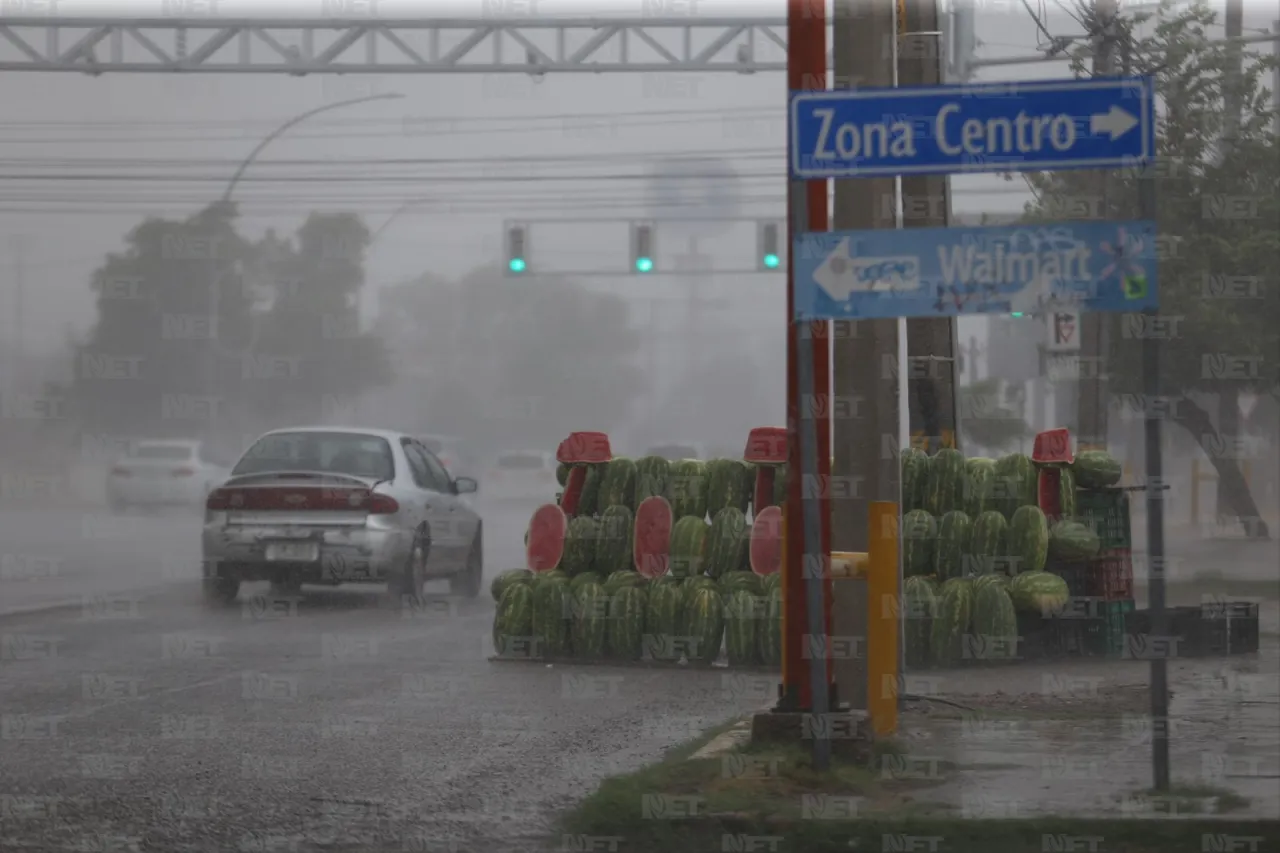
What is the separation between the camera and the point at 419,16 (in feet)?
82.0

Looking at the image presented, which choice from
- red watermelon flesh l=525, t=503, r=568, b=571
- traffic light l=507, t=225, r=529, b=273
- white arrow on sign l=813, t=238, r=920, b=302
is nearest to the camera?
white arrow on sign l=813, t=238, r=920, b=302

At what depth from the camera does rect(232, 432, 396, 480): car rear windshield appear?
1603cm

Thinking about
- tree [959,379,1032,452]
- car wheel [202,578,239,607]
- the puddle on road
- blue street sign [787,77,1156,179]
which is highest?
blue street sign [787,77,1156,179]

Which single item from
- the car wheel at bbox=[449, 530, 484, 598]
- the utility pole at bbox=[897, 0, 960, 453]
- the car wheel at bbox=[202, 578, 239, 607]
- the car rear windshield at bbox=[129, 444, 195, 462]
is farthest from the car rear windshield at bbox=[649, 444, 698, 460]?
the utility pole at bbox=[897, 0, 960, 453]

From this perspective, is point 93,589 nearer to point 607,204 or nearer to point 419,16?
point 419,16

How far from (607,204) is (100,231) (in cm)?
1001

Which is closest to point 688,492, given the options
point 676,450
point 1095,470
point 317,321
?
point 1095,470

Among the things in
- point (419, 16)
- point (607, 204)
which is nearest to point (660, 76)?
point (419, 16)

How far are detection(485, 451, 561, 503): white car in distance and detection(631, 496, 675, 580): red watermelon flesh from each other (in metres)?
23.9

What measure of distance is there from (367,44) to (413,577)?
1192 cm

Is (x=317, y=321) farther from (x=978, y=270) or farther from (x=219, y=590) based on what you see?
(x=978, y=270)

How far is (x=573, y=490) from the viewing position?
40.5ft

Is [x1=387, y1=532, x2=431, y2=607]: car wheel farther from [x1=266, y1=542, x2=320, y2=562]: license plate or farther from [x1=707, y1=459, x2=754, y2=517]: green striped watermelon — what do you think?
[x1=707, y1=459, x2=754, y2=517]: green striped watermelon

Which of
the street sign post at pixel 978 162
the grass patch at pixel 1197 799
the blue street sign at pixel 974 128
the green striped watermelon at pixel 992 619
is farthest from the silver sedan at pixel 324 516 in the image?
the grass patch at pixel 1197 799
